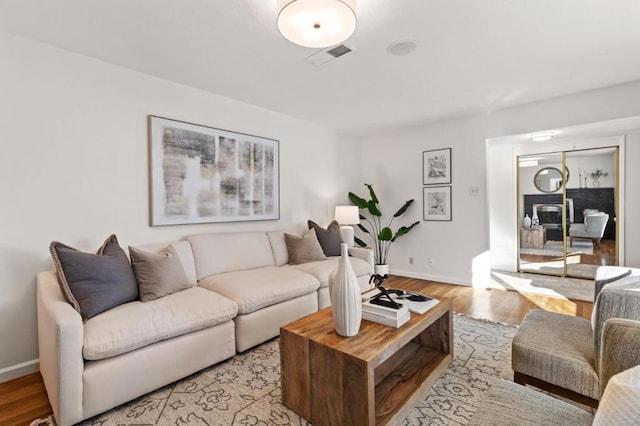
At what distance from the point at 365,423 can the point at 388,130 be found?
4.29 m

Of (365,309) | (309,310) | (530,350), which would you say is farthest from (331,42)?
(309,310)

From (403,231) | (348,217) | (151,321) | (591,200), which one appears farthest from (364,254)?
(591,200)

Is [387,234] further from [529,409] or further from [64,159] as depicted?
[64,159]

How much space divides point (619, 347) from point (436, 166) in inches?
146

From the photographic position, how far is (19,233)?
2125 millimetres

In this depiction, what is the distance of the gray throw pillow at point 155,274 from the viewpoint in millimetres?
2158

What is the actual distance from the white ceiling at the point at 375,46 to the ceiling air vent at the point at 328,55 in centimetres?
6

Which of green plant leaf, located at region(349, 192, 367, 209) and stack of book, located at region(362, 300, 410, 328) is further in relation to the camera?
green plant leaf, located at region(349, 192, 367, 209)

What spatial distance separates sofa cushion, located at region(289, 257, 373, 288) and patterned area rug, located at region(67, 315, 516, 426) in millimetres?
871

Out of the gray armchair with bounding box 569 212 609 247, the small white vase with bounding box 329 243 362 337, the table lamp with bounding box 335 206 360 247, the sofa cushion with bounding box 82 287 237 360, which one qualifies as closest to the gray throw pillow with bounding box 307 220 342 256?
the table lamp with bounding box 335 206 360 247

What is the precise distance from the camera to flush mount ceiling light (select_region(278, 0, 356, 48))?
151 centimetres

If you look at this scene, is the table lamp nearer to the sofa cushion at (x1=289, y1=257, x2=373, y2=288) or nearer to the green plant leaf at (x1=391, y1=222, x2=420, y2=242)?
the sofa cushion at (x1=289, y1=257, x2=373, y2=288)

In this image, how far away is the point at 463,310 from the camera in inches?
129

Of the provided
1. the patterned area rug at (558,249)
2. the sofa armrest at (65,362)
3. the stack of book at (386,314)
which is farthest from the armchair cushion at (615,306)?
the patterned area rug at (558,249)
